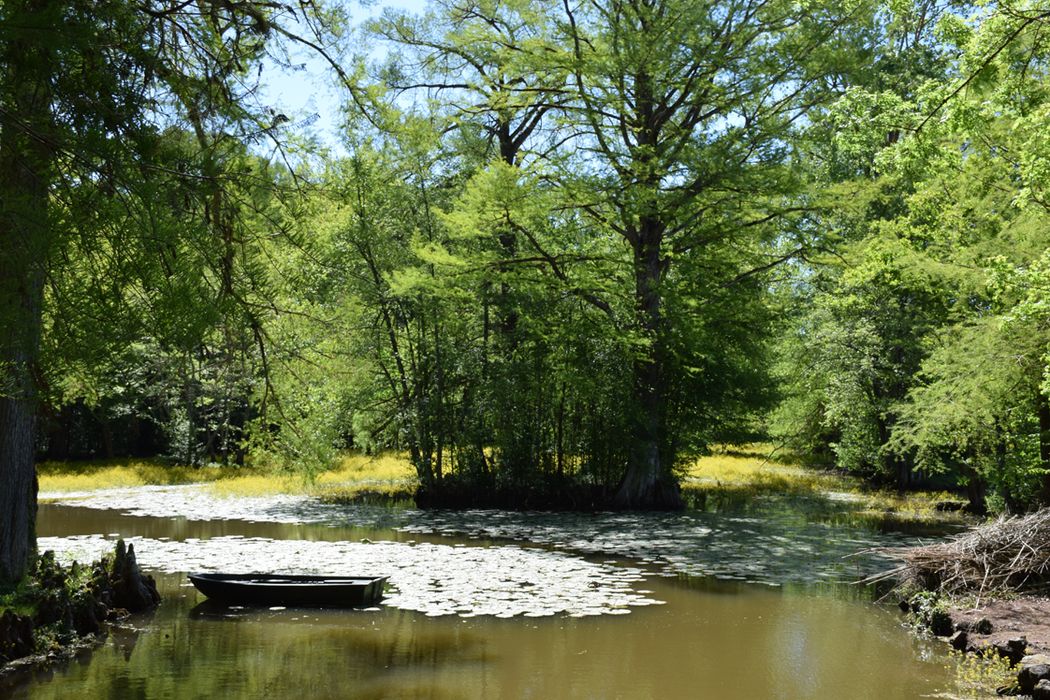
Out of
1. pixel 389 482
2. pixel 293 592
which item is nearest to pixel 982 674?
pixel 293 592

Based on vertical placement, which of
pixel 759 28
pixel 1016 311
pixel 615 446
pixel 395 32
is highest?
pixel 395 32

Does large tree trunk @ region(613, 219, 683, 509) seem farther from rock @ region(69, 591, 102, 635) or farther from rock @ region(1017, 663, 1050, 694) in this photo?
rock @ region(1017, 663, 1050, 694)

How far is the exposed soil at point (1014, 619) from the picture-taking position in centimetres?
838

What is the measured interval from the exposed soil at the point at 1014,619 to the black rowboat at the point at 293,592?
6.11 meters

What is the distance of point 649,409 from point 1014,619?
37.7 ft

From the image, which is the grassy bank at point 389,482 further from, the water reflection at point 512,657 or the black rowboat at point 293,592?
the water reflection at point 512,657

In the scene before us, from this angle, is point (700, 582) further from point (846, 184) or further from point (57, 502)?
point (57, 502)

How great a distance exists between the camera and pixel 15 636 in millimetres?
8148

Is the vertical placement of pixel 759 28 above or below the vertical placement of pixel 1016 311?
above

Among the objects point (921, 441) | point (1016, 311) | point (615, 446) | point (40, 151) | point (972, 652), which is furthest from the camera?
point (615, 446)

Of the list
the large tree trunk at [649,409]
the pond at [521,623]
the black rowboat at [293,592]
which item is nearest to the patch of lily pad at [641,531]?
the pond at [521,623]

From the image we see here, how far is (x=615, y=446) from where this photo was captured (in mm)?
19984

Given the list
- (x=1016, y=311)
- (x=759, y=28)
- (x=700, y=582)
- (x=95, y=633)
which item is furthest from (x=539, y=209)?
(x=95, y=633)

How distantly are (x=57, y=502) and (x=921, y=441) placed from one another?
59.0ft
